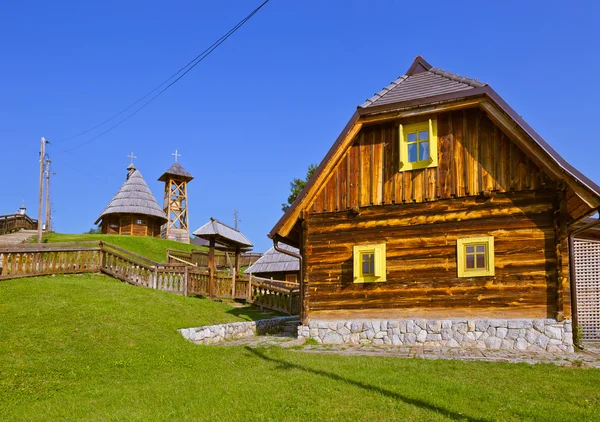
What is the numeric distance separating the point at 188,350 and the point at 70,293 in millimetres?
4968

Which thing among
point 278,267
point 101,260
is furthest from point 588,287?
point 278,267

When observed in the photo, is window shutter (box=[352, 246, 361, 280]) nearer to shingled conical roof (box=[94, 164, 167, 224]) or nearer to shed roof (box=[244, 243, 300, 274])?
shed roof (box=[244, 243, 300, 274])

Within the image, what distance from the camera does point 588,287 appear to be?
15000 mm

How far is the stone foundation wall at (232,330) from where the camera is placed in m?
13.7

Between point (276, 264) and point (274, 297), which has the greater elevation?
point (276, 264)

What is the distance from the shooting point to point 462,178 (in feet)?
44.3

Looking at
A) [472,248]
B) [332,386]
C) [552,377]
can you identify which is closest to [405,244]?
[472,248]

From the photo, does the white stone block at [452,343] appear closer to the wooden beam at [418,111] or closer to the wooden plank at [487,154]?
the wooden plank at [487,154]

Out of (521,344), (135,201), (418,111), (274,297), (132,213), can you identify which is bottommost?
(521,344)

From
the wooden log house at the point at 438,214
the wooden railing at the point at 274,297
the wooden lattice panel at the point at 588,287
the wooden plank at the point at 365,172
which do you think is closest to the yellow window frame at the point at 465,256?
the wooden log house at the point at 438,214

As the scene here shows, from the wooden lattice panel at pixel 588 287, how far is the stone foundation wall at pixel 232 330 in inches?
389

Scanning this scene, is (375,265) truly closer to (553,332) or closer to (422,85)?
(553,332)

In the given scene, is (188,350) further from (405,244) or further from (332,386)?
(405,244)

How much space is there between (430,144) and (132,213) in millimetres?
39173
